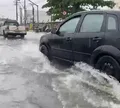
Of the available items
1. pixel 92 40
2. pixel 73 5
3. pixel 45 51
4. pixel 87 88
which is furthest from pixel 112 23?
pixel 73 5

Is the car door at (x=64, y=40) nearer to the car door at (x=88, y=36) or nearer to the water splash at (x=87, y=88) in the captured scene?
the car door at (x=88, y=36)

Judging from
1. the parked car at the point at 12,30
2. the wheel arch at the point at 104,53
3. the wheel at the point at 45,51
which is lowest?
the parked car at the point at 12,30

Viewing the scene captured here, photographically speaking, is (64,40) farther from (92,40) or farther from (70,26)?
(92,40)

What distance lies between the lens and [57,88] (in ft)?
23.8

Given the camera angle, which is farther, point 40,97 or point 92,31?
point 92,31

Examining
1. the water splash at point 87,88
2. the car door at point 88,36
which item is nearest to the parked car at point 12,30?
the water splash at point 87,88

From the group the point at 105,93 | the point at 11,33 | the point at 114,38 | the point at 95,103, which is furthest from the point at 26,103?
the point at 11,33

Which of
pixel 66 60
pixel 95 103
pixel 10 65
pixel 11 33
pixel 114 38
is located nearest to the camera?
pixel 95 103

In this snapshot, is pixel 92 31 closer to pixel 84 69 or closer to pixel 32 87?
pixel 84 69

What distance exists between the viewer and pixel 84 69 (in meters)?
8.09

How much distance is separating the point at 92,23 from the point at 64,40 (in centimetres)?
112

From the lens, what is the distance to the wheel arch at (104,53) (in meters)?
6.87

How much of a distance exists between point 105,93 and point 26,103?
1674mm

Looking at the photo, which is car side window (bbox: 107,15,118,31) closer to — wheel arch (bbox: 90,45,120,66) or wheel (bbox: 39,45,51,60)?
wheel arch (bbox: 90,45,120,66)
